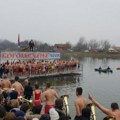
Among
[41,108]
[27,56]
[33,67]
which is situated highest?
[27,56]

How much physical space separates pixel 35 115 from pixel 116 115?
2062mm

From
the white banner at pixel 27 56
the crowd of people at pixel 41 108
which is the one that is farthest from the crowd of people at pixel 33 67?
the crowd of people at pixel 41 108

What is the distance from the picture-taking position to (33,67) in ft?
109

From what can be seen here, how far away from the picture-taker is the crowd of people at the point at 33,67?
3031 cm

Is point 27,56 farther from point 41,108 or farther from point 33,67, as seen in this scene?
point 41,108

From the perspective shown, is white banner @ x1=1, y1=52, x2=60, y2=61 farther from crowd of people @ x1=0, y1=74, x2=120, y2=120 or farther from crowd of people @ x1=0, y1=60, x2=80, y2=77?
crowd of people @ x1=0, y1=74, x2=120, y2=120

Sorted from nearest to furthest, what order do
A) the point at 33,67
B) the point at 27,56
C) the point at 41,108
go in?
1. the point at 41,108
2. the point at 33,67
3. the point at 27,56

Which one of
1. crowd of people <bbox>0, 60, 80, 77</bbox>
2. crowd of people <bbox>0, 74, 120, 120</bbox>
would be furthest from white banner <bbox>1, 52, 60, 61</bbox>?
crowd of people <bbox>0, 74, 120, 120</bbox>

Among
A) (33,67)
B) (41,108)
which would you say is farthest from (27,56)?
(41,108)

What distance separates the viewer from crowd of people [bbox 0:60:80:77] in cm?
3031

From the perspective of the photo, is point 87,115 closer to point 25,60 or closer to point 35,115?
point 35,115

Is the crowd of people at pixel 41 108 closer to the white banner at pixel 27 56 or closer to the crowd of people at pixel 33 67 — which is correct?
the crowd of people at pixel 33 67

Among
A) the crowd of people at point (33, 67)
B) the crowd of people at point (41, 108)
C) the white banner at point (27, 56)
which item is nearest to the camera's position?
the crowd of people at point (41, 108)

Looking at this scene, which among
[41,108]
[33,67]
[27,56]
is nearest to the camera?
[41,108]
